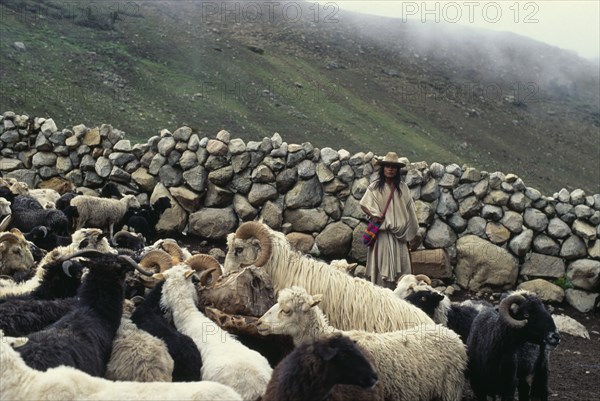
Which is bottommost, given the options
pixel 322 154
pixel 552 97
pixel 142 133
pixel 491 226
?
pixel 552 97

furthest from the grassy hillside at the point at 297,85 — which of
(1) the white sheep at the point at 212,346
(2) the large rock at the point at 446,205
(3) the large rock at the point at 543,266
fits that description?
(1) the white sheep at the point at 212,346

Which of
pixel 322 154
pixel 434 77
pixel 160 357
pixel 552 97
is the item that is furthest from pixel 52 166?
pixel 552 97

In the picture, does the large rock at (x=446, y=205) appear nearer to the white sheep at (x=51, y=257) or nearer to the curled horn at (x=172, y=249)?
the curled horn at (x=172, y=249)

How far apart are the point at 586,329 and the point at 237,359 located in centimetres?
852

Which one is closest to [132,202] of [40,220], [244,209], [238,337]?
[244,209]

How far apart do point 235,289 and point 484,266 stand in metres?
7.54

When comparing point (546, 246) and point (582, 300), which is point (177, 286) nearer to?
point (546, 246)

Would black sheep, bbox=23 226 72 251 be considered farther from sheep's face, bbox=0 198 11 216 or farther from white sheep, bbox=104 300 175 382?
white sheep, bbox=104 300 175 382

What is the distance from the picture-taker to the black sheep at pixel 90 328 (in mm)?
4770

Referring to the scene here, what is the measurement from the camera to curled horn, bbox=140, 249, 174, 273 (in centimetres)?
684

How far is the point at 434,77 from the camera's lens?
55312 millimetres

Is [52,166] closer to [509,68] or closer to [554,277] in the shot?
[554,277]

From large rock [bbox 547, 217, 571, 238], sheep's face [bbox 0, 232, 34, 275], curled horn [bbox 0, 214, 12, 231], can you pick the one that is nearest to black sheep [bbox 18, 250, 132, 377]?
sheep's face [bbox 0, 232, 34, 275]

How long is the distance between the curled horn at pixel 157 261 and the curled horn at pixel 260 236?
100 cm
